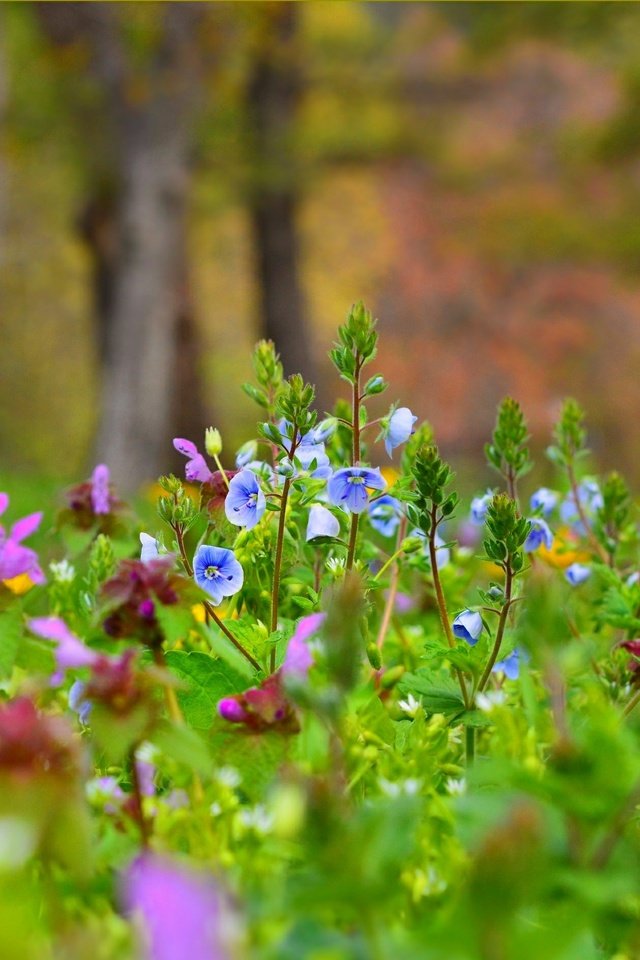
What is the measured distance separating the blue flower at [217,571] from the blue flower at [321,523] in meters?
0.11

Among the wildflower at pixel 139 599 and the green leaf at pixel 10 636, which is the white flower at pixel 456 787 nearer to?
the wildflower at pixel 139 599

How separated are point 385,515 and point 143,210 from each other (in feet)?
21.4

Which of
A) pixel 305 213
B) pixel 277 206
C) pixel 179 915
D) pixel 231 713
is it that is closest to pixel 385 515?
pixel 231 713

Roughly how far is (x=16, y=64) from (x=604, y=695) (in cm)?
814

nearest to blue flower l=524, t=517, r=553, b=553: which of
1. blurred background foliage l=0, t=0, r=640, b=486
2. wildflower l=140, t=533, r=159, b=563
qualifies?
wildflower l=140, t=533, r=159, b=563

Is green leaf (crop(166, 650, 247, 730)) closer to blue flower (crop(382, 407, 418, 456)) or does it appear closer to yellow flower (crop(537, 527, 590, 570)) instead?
blue flower (crop(382, 407, 418, 456))

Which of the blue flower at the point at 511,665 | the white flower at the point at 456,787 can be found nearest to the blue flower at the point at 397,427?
the blue flower at the point at 511,665

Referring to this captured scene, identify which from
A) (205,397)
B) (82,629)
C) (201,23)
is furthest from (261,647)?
(205,397)

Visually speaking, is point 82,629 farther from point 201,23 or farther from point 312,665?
point 201,23

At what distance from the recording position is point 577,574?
182 cm

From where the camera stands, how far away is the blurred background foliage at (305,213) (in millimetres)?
7801

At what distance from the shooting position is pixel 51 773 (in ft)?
2.71

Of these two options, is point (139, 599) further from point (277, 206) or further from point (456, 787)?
point (277, 206)

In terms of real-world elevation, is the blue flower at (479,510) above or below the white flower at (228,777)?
above
